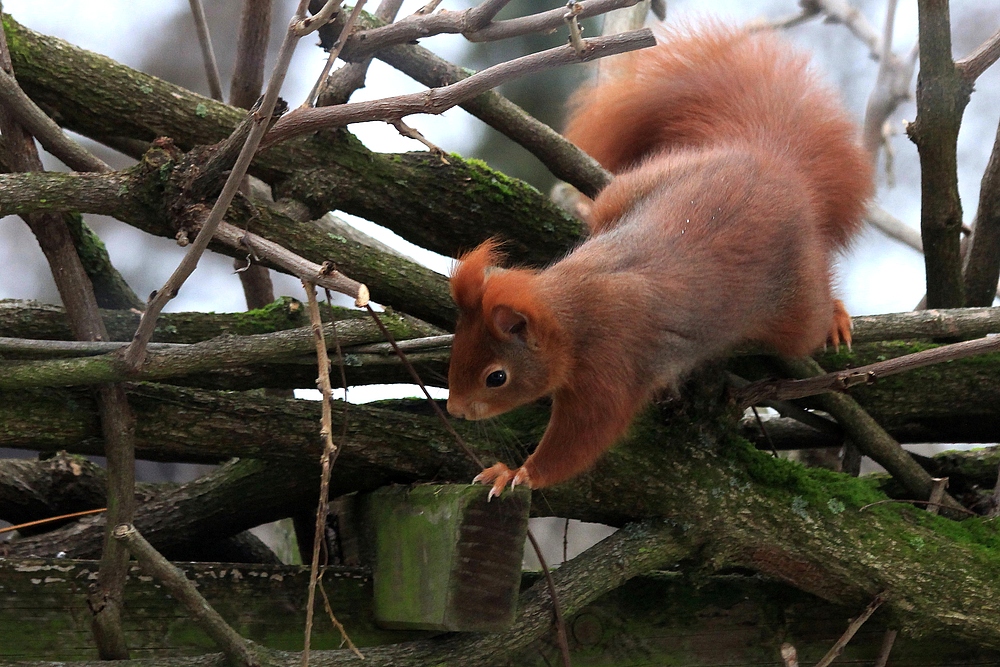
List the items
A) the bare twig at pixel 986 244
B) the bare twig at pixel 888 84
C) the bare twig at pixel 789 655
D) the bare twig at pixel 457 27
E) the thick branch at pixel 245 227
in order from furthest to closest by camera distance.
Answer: the bare twig at pixel 888 84, the bare twig at pixel 986 244, the bare twig at pixel 789 655, the bare twig at pixel 457 27, the thick branch at pixel 245 227

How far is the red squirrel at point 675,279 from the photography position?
2148 millimetres

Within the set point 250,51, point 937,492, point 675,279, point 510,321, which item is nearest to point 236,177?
point 510,321

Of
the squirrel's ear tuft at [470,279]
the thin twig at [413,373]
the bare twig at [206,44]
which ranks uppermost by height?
the bare twig at [206,44]

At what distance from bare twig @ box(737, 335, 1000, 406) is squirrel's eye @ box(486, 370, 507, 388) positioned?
0.59m

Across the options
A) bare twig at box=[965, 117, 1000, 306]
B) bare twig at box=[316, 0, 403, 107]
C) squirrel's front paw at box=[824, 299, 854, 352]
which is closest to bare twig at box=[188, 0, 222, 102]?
bare twig at box=[316, 0, 403, 107]

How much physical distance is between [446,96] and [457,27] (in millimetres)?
474

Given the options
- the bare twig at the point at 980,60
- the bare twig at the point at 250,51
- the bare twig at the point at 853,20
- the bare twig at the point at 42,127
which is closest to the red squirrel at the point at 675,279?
the bare twig at the point at 980,60

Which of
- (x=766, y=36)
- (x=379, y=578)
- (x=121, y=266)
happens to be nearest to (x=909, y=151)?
(x=766, y=36)

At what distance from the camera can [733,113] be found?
2734 millimetres

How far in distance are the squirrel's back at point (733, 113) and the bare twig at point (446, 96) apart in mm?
1160

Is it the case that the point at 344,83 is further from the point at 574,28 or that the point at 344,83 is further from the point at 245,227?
the point at 574,28

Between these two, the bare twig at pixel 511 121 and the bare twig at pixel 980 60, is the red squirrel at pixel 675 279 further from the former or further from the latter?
the bare twig at pixel 980 60

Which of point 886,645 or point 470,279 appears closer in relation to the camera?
point 470,279

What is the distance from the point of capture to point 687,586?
2275 mm
